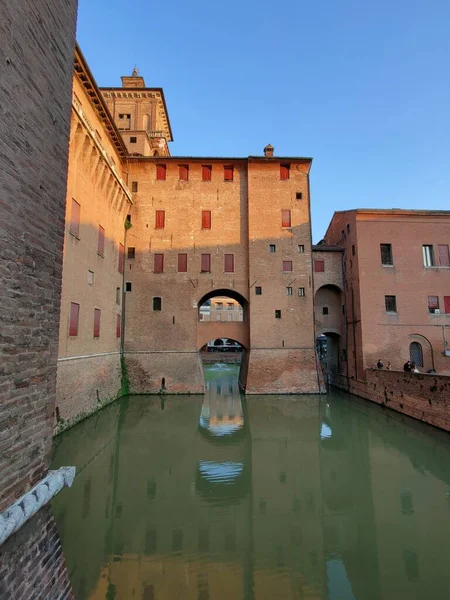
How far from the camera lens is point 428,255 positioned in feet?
61.5

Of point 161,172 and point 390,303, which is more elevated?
point 161,172

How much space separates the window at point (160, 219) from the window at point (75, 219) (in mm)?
7104

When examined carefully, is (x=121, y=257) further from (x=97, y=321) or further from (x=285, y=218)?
(x=285, y=218)

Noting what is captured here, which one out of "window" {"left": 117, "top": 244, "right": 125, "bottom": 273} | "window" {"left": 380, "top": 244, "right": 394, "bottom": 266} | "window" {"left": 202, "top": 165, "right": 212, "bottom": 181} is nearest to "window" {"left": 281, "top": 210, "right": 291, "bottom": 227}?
"window" {"left": 202, "top": 165, "right": 212, "bottom": 181}

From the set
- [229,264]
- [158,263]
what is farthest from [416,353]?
[158,263]

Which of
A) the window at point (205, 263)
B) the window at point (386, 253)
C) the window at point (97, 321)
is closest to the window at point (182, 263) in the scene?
the window at point (205, 263)

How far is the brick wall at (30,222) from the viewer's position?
8.32 ft

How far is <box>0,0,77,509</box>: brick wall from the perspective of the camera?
2535 mm

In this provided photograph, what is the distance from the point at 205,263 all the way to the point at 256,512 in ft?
48.0

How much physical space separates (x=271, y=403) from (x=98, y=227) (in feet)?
38.1

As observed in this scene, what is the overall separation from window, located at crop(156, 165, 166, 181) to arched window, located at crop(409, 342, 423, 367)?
669 inches

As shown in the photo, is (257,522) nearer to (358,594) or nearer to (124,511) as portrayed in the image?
(358,594)

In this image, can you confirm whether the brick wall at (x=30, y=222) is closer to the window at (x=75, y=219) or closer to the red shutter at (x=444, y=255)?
the window at (x=75, y=219)

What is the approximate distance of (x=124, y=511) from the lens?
6.29 m
